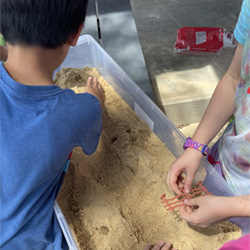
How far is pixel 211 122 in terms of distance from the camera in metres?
0.88

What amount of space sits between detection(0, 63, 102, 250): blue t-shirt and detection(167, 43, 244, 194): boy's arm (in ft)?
1.01

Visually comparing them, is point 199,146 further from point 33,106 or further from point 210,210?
point 33,106

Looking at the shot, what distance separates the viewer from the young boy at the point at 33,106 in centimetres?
65

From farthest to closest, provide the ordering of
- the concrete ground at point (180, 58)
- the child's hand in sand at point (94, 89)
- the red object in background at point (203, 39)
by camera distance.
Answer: the red object in background at point (203, 39) < the concrete ground at point (180, 58) < the child's hand in sand at point (94, 89)

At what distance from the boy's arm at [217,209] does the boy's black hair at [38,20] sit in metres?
0.58

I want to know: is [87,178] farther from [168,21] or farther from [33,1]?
[168,21]

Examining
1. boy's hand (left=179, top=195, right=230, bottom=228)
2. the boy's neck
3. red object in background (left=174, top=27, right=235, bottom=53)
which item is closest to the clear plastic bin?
boy's hand (left=179, top=195, right=230, bottom=228)

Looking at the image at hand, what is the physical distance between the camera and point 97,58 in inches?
56.7

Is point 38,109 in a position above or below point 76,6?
Result: below

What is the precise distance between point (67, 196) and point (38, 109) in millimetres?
399

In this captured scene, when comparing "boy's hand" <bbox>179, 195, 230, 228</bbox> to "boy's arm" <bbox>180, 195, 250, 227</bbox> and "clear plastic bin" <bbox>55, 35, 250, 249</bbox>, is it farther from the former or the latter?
"clear plastic bin" <bbox>55, 35, 250, 249</bbox>

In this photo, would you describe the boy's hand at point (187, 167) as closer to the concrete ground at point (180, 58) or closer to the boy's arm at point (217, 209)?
the boy's arm at point (217, 209)

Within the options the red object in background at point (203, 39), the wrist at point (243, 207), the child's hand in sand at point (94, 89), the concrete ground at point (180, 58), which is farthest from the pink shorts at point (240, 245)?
the red object in background at point (203, 39)

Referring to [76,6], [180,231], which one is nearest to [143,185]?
[180,231]
